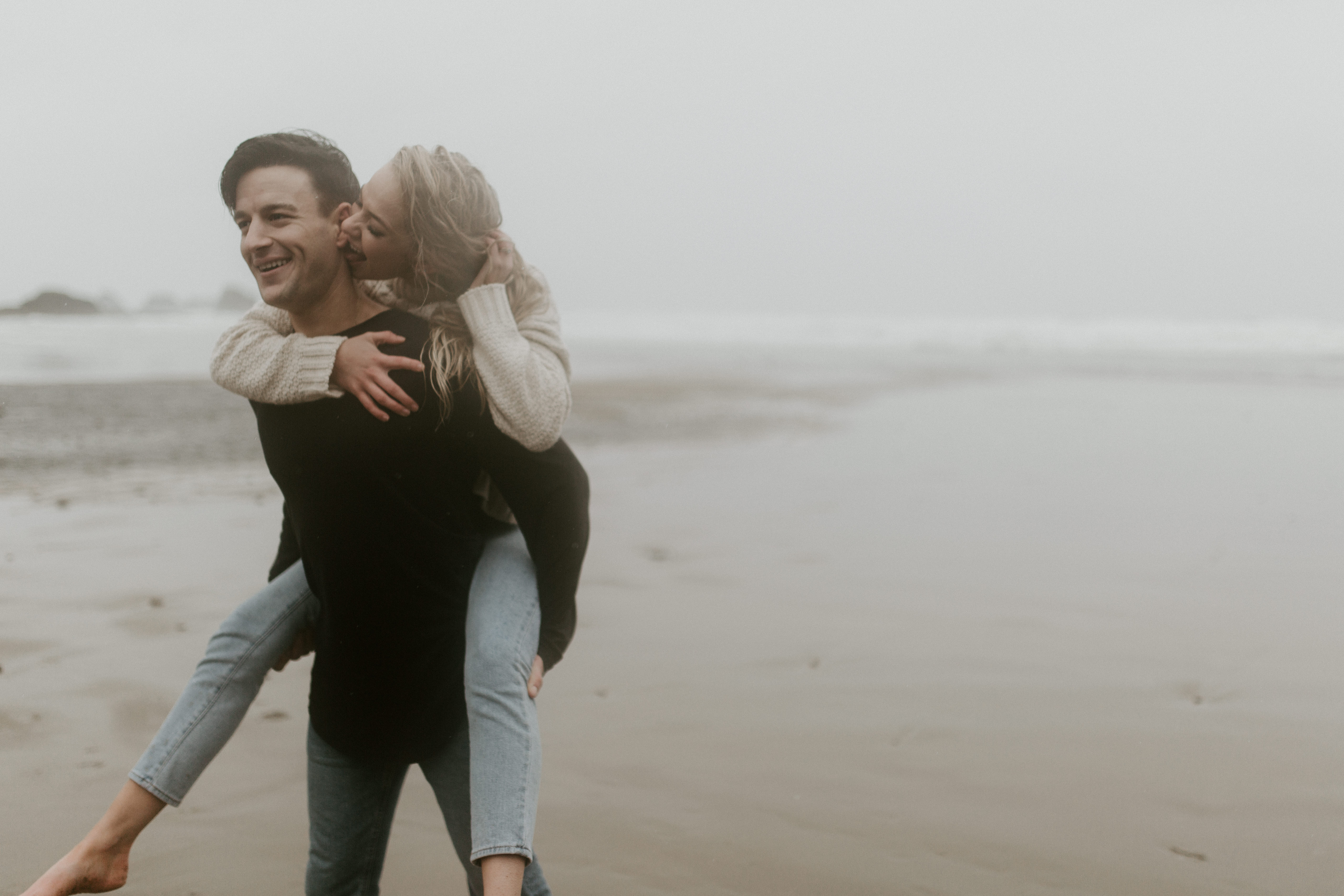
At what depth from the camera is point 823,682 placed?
4.14 metres

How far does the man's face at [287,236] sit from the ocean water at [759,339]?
56 cm

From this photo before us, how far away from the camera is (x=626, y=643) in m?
4.54

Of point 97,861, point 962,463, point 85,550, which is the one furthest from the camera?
point 962,463

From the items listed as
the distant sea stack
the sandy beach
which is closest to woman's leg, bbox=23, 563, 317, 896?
the sandy beach

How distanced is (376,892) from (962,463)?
766 cm

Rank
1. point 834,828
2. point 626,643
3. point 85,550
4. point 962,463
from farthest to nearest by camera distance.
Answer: point 962,463, point 85,550, point 626,643, point 834,828

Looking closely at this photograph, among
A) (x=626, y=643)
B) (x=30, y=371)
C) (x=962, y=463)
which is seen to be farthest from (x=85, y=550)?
(x=30, y=371)

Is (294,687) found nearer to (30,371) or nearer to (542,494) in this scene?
(542,494)

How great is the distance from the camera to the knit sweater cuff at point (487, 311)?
1928 mm

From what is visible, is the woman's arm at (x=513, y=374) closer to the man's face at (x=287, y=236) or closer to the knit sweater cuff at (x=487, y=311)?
the knit sweater cuff at (x=487, y=311)

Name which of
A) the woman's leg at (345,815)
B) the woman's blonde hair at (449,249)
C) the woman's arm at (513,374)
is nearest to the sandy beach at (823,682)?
the woman's leg at (345,815)

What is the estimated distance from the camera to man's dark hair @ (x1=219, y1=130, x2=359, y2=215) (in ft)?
6.65

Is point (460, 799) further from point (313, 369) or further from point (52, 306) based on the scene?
point (52, 306)

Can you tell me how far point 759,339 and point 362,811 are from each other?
1575 inches
